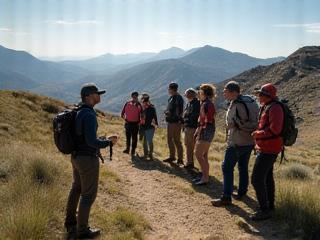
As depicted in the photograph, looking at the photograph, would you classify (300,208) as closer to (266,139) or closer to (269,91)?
(266,139)

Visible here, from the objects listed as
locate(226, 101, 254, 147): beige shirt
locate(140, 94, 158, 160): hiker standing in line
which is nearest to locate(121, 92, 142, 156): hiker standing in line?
locate(140, 94, 158, 160): hiker standing in line

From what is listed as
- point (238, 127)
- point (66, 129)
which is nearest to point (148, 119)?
point (238, 127)

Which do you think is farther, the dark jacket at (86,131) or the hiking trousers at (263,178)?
the hiking trousers at (263,178)

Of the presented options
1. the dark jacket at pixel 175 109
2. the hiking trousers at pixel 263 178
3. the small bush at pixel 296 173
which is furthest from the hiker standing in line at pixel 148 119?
the hiking trousers at pixel 263 178

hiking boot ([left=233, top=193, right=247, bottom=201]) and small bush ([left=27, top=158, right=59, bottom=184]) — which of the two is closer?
small bush ([left=27, top=158, right=59, bottom=184])

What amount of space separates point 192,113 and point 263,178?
428 cm

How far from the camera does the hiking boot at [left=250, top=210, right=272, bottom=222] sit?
8.02m

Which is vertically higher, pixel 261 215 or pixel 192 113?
pixel 192 113

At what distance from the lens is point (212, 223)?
8047mm

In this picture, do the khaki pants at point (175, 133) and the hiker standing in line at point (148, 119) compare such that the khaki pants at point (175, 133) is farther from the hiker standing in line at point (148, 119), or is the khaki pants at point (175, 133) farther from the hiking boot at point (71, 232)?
the hiking boot at point (71, 232)

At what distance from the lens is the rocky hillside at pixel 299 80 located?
82.3m

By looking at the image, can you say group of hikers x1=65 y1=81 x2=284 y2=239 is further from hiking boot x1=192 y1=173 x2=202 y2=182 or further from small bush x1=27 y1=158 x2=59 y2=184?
small bush x1=27 y1=158 x2=59 y2=184

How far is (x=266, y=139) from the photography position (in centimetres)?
761

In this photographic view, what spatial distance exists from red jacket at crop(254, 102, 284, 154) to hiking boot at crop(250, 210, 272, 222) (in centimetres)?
123
